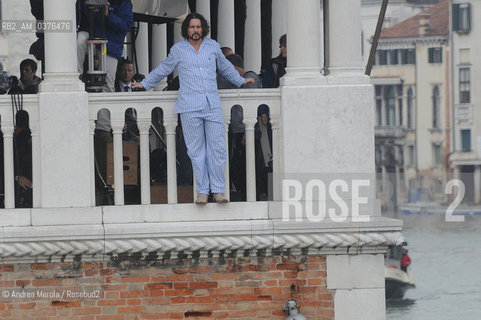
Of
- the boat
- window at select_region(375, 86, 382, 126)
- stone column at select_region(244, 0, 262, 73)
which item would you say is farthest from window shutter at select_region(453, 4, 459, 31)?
stone column at select_region(244, 0, 262, 73)

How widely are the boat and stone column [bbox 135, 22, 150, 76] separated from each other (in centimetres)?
4020

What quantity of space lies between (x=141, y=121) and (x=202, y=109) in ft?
1.53

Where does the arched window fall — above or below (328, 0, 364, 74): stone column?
above

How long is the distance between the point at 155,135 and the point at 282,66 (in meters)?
1.95

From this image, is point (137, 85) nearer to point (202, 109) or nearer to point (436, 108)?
point (202, 109)

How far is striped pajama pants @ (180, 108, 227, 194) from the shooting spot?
1127 centimetres

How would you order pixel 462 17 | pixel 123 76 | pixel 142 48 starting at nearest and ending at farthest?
1. pixel 123 76
2. pixel 142 48
3. pixel 462 17

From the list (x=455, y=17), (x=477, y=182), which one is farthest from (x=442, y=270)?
(x=455, y=17)

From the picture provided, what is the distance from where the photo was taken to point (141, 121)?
11.3m

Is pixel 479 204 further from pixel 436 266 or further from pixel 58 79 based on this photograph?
pixel 58 79

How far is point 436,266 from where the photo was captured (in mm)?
69562

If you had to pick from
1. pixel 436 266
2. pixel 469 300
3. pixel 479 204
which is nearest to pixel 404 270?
pixel 469 300

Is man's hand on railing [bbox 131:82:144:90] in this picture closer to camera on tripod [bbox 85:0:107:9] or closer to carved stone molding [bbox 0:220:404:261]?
camera on tripod [bbox 85:0:107:9]

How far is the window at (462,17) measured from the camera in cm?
11381
